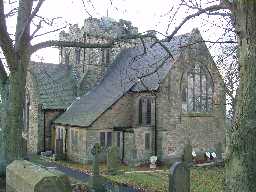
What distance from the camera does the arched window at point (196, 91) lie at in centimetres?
2728

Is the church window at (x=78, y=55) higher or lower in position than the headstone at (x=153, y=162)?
higher

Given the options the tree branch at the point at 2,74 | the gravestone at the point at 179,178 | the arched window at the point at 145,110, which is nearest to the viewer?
the tree branch at the point at 2,74

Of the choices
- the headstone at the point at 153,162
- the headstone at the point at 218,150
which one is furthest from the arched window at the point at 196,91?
the headstone at the point at 153,162

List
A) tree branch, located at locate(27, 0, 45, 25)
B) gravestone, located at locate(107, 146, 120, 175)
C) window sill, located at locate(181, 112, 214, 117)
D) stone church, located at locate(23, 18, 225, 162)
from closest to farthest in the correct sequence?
1. tree branch, located at locate(27, 0, 45, 25)
2. gravestone, located at locate(107, 146, 120, 175)
3. stone church, located at locate(23, 18, 225, 162)
4. window sill, located at locate(181, 112, 214, 117)

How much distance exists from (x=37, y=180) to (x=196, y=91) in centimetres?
2203

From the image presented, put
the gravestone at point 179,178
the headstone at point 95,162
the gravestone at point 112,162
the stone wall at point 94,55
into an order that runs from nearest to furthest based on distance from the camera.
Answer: the gravestone at point 179,178
the headstone at point 95,162
the gravestone at point 112,162
the stone wall at point 94,55


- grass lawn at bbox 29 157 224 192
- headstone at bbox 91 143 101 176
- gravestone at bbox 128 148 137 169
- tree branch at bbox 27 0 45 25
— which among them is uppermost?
tree branch at bbox 27 0 45 25

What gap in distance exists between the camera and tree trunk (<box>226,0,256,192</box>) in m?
7.25

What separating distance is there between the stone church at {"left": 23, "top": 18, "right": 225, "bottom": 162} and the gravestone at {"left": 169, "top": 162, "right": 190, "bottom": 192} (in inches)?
386

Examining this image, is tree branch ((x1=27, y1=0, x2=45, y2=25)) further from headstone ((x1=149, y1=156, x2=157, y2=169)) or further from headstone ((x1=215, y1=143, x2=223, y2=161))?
headstone ((x1=215, y1=143, x2=223, y2=161))

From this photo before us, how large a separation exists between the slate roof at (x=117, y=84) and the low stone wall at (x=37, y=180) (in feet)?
52.4

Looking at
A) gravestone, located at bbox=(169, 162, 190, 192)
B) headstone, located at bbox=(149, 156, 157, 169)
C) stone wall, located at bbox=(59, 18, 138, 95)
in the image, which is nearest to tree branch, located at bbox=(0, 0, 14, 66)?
gravestone, located at bbox=(169, 162, 190, 192)

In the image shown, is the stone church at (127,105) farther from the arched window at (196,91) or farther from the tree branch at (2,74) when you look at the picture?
the tree branch at (2,74)

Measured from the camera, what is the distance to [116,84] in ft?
93.2
